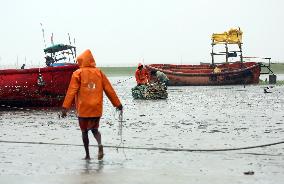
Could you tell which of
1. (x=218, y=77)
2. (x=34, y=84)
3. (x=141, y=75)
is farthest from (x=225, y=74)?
(x=34, y=84)

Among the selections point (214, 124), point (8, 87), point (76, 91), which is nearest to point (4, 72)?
point (8, 87)

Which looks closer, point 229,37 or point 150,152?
point 150,152

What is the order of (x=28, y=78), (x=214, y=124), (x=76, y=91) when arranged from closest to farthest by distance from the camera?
(x=76, y=91), (x=214, y=124), (x=28, y=78)

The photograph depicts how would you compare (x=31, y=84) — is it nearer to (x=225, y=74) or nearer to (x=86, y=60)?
(x=86, y=60)

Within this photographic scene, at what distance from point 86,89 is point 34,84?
37.7ft

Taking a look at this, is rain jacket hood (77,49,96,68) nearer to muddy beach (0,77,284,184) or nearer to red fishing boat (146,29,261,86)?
muddy beach (0,77,284,184)

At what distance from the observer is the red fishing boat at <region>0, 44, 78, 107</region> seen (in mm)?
18484

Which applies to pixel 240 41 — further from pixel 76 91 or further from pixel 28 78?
pixel 76 91

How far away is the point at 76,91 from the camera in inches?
294

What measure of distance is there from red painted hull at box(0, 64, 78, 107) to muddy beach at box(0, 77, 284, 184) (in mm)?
3992

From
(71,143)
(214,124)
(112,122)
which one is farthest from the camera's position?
(112,122)

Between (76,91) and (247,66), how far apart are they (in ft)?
117

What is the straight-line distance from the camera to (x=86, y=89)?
24.5 ft

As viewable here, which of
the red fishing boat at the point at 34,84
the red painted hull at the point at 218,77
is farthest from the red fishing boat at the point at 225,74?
the red fishing boat at the point at 34,84
